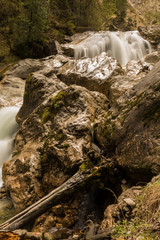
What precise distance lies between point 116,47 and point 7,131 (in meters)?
14.9

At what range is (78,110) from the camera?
573 cm

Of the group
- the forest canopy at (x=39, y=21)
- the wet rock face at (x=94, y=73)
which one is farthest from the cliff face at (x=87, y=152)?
the forest canopy at (x=39, y=21)

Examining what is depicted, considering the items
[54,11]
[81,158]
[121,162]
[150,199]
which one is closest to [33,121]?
[81,158]

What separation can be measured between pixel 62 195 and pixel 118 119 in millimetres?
2359

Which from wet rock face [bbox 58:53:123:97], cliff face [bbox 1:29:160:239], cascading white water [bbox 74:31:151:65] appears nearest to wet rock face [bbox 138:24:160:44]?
cascading white water [bbox 74:31:151:65]

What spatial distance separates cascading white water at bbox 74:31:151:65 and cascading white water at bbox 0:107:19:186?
9.72 meters

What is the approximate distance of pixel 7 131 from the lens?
9.05 m

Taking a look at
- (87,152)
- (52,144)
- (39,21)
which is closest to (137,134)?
(87,152)

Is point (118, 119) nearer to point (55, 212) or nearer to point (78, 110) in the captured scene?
point (78, 110)

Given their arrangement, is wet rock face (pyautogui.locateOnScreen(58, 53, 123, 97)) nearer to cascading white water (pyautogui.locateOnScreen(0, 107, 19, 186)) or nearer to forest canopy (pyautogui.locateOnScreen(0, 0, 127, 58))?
cascading white water (pyautogui.locateOnScreen(0, 107, 19, 186))

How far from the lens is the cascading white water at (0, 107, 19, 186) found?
304 inches

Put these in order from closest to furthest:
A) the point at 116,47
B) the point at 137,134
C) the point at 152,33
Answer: the point at 137,134 < the point at 116,47 < the point at 152,33

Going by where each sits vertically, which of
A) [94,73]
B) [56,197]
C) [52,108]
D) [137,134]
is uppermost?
[94,73]

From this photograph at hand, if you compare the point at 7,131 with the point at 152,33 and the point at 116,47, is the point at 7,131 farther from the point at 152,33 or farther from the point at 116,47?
the point at 152,33
